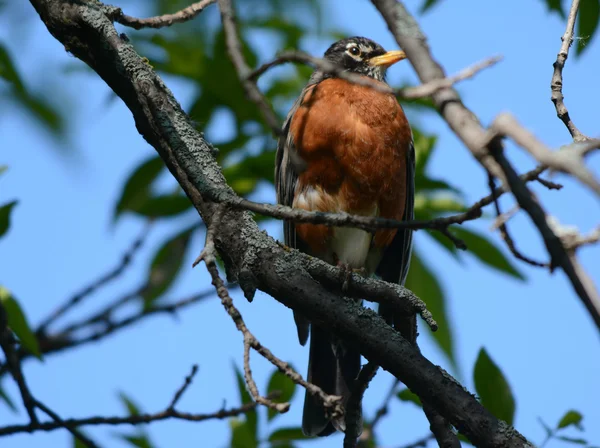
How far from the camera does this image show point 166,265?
14.0 ft

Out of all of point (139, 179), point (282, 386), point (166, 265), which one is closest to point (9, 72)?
point (139, 179)

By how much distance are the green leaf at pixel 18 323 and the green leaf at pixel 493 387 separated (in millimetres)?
1652

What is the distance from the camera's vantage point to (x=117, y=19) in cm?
253

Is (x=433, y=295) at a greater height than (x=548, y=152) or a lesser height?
greater

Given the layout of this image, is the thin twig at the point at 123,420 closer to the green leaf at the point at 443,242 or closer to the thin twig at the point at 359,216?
the thin twig at the point at 359,216

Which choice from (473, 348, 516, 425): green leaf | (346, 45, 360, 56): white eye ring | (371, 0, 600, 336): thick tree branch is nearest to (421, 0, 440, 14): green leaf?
(473, 348, 516, 425): green leaf

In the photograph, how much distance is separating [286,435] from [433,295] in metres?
1.04

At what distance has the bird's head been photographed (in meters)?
5.31

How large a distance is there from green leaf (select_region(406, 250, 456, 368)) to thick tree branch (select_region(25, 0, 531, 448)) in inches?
62.1

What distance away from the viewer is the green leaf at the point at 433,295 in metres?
3.81

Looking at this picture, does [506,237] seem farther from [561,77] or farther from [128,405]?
[128,405]

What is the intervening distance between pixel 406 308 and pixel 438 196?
1.98 meters

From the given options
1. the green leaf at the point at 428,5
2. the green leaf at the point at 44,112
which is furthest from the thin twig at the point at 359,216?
the green leaf at the point at 428,5

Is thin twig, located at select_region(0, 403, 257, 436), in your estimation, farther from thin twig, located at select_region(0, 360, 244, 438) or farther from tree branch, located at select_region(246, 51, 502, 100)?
tree branch, located at select_region(246, 51, 502, 100)
